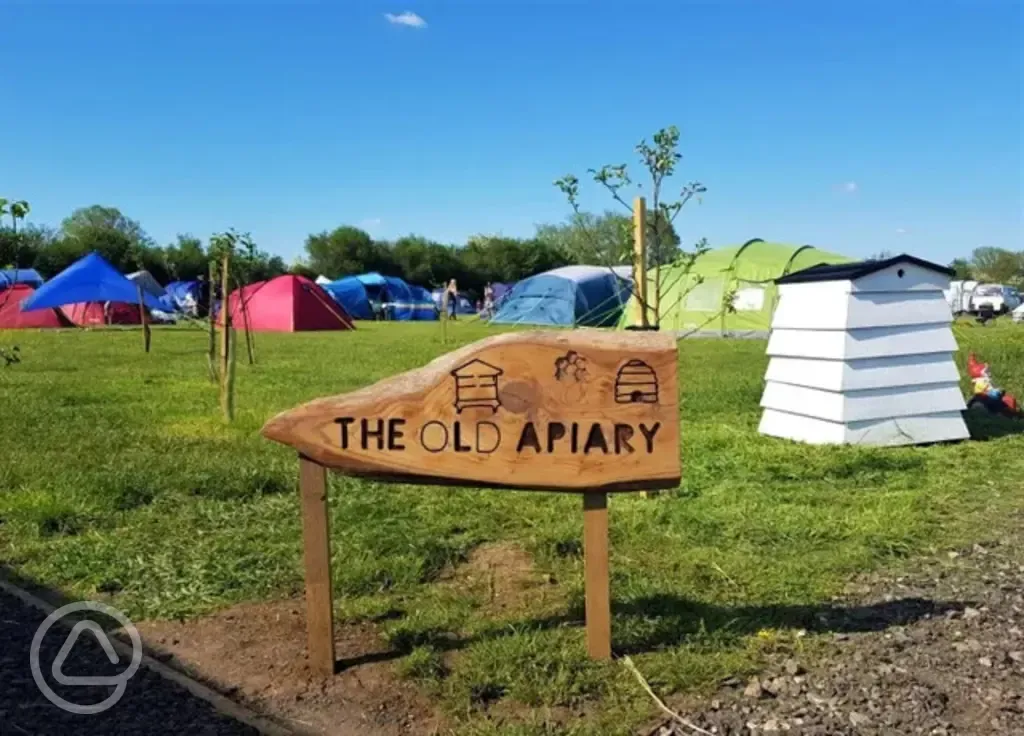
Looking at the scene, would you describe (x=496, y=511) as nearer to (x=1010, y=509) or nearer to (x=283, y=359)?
(x=1010, y=509)

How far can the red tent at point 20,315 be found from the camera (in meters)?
28.4

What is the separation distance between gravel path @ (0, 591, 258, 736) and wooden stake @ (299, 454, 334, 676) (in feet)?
1.50

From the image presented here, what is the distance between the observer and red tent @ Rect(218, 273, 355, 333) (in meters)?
30.3

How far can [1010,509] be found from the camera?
5.79 meters

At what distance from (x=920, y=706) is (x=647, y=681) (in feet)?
2.94

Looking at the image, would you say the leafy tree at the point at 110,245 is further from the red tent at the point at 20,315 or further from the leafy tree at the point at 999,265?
the leafy tree at the point at 999,265

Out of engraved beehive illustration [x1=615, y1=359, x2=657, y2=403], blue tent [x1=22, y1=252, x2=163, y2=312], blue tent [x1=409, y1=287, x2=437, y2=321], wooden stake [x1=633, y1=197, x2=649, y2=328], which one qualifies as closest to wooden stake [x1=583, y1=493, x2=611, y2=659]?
engraved beehive illustration [x1=615, y1=359, x2=657, y2=403]

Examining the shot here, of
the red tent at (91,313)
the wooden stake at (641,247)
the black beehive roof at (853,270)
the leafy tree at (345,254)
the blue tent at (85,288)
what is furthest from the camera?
the leafy tree at (345,254)

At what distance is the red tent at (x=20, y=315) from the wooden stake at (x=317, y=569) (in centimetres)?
2761

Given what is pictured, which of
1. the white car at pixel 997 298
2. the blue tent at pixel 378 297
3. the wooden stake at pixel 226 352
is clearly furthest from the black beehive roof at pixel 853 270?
the blue tent at pixel 378 297

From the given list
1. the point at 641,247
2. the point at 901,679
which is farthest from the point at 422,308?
the point at 901,679

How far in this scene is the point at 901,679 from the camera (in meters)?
3.36

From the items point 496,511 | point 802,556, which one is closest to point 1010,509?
point 802,556

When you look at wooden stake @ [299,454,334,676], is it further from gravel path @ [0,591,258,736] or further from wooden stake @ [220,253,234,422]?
wooden stake @ [220,253,234,422]
